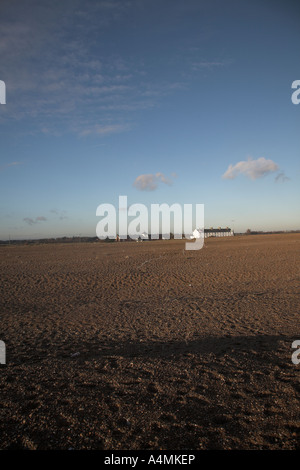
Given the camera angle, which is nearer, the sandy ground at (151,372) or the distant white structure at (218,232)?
the sandy ground at (151,372)

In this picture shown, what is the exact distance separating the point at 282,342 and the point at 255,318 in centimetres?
221

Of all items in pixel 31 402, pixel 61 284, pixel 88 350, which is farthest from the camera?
pixel 61 284

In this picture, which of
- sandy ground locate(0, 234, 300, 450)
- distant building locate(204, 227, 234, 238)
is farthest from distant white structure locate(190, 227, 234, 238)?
sandy ground locate(0, 234, 300, 450)

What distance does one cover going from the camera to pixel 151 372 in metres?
5.13

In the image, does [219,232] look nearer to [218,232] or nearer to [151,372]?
[218,232]

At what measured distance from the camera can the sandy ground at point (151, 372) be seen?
3.42 m

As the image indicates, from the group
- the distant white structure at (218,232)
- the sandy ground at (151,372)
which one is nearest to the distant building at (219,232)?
the distant white structure at (218,232)

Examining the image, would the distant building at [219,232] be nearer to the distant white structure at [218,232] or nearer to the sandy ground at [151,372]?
the distant white structure at [218,232]

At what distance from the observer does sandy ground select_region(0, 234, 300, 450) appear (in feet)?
11.2

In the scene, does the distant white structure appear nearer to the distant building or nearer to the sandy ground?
the distant building

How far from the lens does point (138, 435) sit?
11.2 feet

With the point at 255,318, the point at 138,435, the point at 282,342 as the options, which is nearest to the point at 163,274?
the point at 255,318
